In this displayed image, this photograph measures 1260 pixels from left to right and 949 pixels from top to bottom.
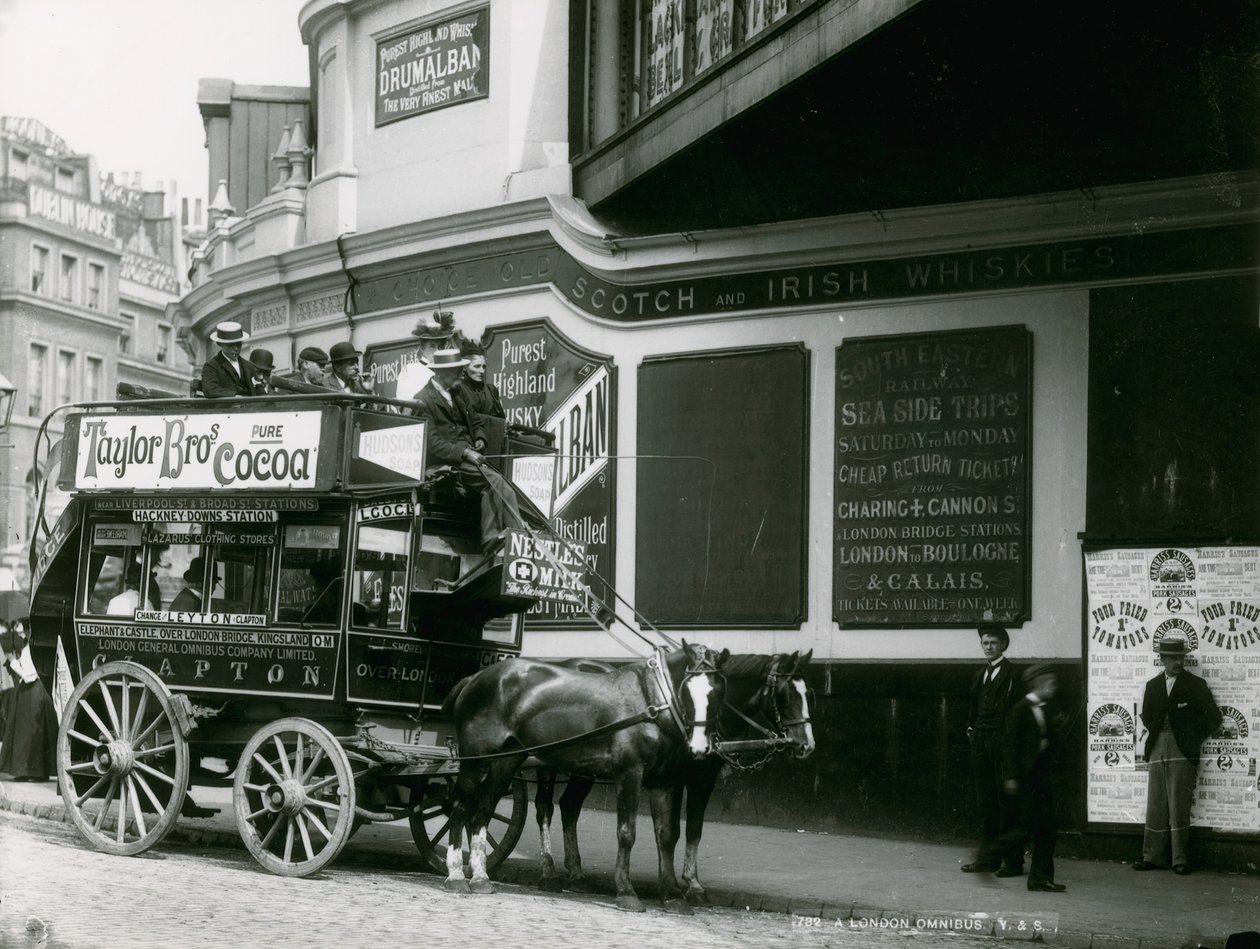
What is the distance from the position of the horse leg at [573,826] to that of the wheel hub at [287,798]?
64.7 inches

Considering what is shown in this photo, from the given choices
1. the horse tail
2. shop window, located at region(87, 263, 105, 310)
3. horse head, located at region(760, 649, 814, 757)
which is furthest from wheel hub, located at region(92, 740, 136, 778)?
shop window, located at region(87, 263, 105, 310)

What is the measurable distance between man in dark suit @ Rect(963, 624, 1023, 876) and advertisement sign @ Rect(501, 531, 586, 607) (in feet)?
10.5

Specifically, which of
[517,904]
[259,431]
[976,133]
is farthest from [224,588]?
[976,133]

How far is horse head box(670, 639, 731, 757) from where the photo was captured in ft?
32.2

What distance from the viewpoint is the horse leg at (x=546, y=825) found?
34.4 feet

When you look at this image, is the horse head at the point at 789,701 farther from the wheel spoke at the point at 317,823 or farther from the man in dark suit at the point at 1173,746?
the man in dark suit at the point at 1173,746

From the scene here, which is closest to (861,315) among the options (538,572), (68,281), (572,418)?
(572,418)

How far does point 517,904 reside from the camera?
9.66 metres

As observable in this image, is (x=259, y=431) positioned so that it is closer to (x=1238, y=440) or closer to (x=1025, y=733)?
(x=1025, y=733)

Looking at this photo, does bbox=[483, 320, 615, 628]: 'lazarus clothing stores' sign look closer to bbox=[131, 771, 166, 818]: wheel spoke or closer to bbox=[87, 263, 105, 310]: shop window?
bbox=[131, 771, 166, 818]: wheel spoke

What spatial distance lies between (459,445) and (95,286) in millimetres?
46513

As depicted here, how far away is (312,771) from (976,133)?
21.3 feet

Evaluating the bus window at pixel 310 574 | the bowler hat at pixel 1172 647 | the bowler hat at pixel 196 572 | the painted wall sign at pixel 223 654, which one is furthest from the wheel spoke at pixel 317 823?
the bowler hat at pixel 1172 647

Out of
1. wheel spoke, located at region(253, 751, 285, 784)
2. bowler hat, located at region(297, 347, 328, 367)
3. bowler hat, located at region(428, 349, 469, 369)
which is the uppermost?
bowler hat, located at region(297, 347, 328, 367)
